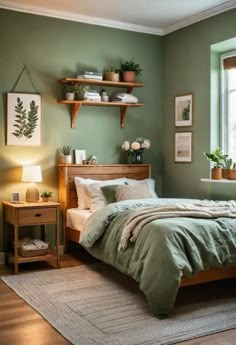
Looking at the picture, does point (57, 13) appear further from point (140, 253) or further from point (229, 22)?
point (140, 253)

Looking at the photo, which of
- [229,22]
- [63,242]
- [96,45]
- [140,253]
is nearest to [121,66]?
[96,45]

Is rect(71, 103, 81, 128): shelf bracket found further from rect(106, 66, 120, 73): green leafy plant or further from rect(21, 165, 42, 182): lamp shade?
rect(21, 165, 42, 182): lamp shade

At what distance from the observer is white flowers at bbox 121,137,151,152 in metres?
5.53

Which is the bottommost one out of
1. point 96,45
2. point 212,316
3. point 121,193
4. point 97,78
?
point 212,316

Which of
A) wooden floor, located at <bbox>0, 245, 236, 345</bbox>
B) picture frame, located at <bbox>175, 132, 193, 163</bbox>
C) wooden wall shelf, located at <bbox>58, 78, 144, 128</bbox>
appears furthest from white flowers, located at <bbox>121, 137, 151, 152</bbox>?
wooden floor, located at <bbox>0, 245, 236, 345</bbox>

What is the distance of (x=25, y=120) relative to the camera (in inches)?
196

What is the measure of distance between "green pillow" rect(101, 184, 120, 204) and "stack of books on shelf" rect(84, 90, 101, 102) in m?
1.09

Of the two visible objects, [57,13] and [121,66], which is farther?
[121,66]

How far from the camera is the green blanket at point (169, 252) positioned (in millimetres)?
3150

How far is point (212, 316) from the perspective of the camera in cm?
321

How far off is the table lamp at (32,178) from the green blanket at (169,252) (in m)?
1.22

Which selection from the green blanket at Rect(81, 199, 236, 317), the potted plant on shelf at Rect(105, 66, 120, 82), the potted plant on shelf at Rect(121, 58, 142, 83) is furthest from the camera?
the potted plant on shelf at Rect(121, 58, 142, 83)

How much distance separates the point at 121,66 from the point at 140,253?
2880 millimetres

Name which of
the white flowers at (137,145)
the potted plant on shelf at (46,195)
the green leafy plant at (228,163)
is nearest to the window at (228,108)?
the green leafy plant at (228,163)
